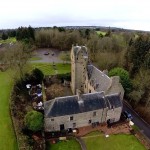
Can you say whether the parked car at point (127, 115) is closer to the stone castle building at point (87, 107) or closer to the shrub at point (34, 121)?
the stone castle building at point (87, 107)

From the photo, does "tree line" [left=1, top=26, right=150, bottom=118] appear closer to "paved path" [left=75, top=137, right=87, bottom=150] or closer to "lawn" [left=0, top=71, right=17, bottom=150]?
"lawn" [left=0, top=71, right=17, bottom=150]

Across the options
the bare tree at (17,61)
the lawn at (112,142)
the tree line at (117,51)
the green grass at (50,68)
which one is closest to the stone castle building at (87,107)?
the lawn at (112,142)

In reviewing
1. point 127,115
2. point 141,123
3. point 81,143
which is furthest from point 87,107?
point 141,123

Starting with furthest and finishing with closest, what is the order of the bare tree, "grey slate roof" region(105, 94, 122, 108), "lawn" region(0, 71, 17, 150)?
the bare tree < "grey slate roof" region(105, 94, 122, 108) < "lawn" region(0, 71, 17, 150)

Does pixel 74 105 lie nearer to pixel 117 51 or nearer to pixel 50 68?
pixel 50 68

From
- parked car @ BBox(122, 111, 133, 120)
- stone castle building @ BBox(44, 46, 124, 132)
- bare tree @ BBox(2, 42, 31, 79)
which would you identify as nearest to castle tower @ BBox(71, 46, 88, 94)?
stone castle building @ BBox(44, 46, 124, 132)
